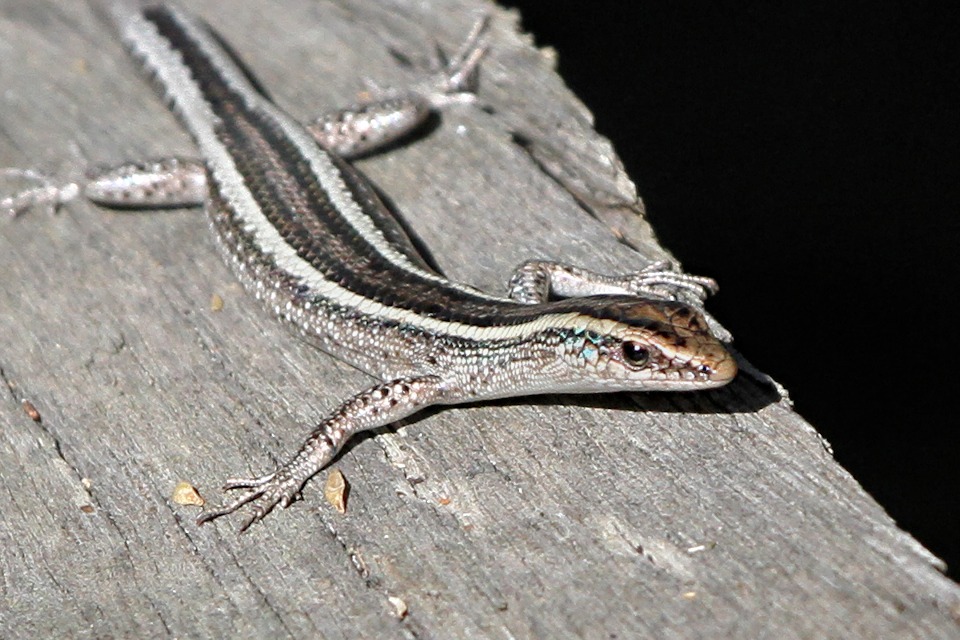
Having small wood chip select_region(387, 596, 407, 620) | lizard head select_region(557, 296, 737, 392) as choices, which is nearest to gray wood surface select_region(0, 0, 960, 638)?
small wood chip select_region(387, 596, 407, 620)

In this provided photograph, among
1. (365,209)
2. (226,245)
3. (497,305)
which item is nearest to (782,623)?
(497,305)

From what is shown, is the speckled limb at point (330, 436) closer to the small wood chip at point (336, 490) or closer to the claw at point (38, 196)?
the small wood chip at point (336, 490)

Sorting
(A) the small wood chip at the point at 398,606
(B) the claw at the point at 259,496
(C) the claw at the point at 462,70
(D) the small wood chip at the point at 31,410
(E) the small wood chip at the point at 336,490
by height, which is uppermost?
(C) the claw at the point at 462,70

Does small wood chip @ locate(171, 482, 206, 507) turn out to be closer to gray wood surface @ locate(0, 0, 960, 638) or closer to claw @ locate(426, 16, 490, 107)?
gray wood surface @ locate(0, 0, 960, 638)

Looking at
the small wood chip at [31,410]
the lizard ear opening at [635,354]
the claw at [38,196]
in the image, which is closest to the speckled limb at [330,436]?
the lizard ear opening at [635,354]

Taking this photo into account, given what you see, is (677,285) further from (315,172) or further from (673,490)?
(315,172)

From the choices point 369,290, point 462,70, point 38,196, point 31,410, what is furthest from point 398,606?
point 462,70
